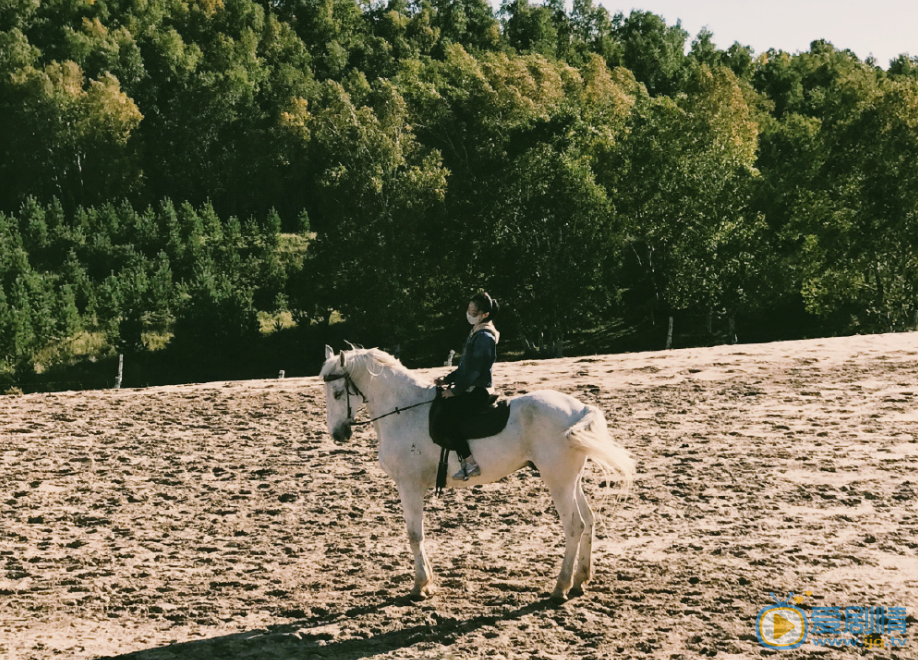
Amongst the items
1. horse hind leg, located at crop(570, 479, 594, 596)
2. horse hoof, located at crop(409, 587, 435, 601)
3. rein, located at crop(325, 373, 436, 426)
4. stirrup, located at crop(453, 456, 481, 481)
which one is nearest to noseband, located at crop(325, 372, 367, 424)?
rein, located at crop(325, 373, 436, 426)

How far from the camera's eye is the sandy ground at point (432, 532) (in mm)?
8180

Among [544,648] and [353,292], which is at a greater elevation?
[353,292]

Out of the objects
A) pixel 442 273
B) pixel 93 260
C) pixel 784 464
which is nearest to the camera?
pixel 784 464

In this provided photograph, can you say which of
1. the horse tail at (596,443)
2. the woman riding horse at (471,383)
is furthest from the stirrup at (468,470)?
the horse tail at (596,443)

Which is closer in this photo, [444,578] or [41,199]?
[444,578]

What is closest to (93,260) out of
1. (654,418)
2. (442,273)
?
(442,273)

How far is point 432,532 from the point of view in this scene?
36.4 feet

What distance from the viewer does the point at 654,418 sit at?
1591cm

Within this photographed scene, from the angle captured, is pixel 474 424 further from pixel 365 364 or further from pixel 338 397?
pixel 338 397

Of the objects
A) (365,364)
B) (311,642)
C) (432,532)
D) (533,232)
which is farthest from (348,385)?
(533,232)

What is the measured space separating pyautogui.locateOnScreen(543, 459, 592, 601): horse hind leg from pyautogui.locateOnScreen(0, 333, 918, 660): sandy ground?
0.20m

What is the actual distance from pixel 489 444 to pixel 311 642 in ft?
8.16

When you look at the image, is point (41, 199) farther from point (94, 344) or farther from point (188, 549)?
point (188, 549)

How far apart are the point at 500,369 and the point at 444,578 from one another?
1111cm
